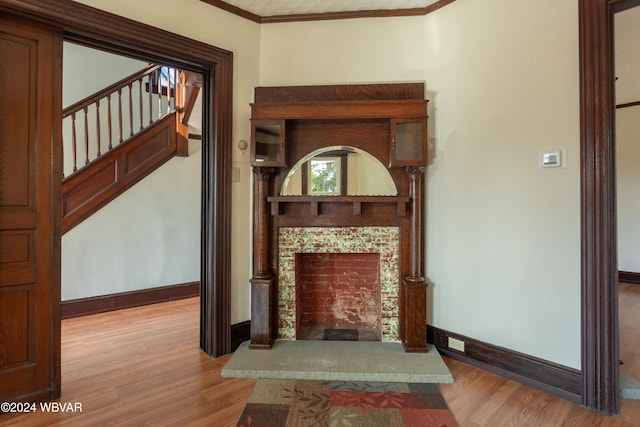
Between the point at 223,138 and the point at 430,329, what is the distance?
2.32 metres

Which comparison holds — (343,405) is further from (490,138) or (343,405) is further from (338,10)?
(338,10)

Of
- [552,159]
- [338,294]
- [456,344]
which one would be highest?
[552,159]

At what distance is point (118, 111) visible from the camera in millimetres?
4047

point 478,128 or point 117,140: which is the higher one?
point 117,140

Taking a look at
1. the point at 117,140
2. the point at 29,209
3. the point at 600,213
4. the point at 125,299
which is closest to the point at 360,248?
the point at 600,213

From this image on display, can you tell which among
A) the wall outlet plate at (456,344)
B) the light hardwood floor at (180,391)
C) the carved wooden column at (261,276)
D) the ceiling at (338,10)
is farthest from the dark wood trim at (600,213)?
the carved wooden column at (261,276)

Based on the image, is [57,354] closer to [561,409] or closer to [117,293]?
[117,293]

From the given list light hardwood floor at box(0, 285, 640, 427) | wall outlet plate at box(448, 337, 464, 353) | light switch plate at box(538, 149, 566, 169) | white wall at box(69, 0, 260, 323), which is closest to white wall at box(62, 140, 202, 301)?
light hardwood floor at box(0, 285, 640, 427)

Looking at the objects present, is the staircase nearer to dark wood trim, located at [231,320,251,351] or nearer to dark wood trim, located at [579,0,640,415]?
dark wood trim, located at [231,320,251,351]

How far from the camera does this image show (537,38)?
1.99m

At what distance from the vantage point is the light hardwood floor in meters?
1.68

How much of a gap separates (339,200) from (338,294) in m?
0.89

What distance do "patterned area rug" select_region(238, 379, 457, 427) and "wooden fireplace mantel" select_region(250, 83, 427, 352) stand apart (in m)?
0.47

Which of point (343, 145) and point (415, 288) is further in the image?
point (343, 145)
